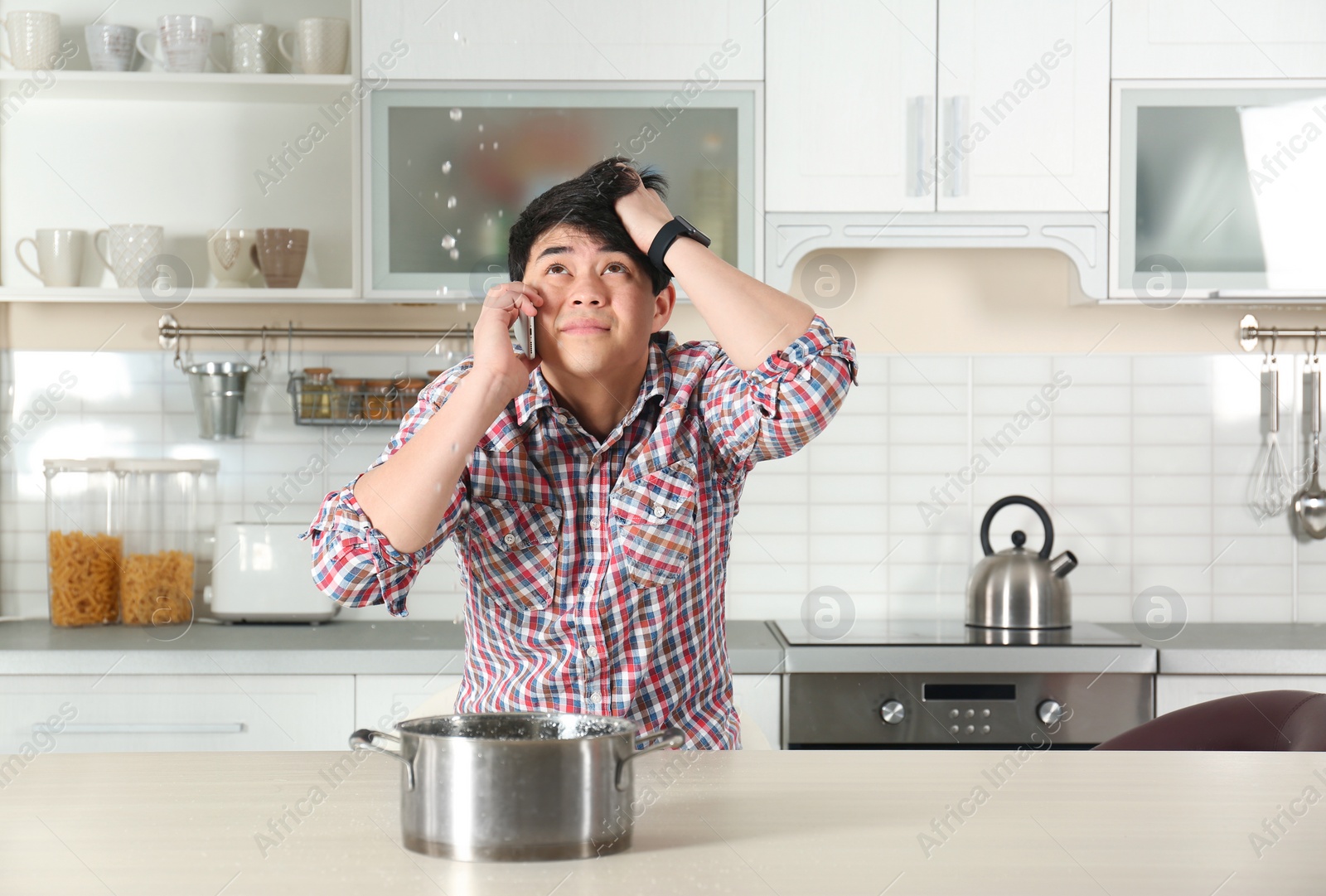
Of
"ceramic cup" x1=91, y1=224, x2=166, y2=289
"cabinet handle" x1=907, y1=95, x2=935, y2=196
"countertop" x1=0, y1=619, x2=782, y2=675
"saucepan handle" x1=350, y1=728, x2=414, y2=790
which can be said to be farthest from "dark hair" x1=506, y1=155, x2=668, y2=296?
"ceramic cup" x1=91, y1=224, x2=166, y2=289

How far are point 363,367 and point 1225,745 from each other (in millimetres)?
1866

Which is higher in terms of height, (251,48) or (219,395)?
(251,48)

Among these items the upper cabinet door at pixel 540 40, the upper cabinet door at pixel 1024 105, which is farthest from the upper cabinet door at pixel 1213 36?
the upper cabinet door at pixel 540 40

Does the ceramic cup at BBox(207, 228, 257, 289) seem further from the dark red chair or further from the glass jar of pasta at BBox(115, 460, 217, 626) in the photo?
the dark red chair

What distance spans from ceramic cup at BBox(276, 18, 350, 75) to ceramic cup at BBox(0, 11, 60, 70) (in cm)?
45

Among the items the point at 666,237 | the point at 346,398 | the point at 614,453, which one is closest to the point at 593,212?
the point at 666,237

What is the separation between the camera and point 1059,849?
2.76 ft

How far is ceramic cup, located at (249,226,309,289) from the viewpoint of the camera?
2402 mm

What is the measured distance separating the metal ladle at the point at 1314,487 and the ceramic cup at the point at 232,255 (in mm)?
2273

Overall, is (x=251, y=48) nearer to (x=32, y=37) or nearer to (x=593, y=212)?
(x=32, y=37)

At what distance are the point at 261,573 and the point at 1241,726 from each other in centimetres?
177

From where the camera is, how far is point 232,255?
242cm

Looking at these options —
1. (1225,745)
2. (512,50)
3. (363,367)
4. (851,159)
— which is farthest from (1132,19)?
(363,367)

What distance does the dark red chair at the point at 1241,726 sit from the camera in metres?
1.44
